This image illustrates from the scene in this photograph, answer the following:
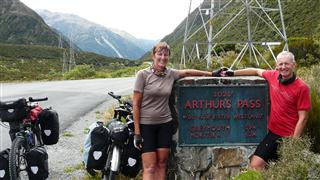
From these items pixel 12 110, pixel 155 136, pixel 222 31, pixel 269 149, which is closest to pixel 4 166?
pixel 12 110

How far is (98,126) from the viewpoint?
576 centimetres

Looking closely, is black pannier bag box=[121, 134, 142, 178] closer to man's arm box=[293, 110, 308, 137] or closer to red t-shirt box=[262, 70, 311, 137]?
red t-shirt box=[262, 70, 311, 137]

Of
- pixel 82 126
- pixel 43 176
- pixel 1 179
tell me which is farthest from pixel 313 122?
pixel 82 126

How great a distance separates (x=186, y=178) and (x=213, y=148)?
51 cm

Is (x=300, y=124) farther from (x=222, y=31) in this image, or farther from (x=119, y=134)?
(x=222, y=31)

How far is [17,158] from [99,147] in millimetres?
989

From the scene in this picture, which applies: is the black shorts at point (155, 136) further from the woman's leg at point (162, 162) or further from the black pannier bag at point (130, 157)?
the black pannier bag at point (130, 157)

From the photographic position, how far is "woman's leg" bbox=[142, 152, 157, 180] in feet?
18.0

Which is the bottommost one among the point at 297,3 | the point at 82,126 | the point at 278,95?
the point at 82,126

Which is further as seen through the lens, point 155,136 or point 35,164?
point 35,164

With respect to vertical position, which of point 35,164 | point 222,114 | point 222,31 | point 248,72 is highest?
point 222,31

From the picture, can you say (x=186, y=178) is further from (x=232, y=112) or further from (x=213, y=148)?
(x=232, y=112)

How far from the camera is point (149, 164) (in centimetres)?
550

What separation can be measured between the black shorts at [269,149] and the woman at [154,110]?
3.55 ft
